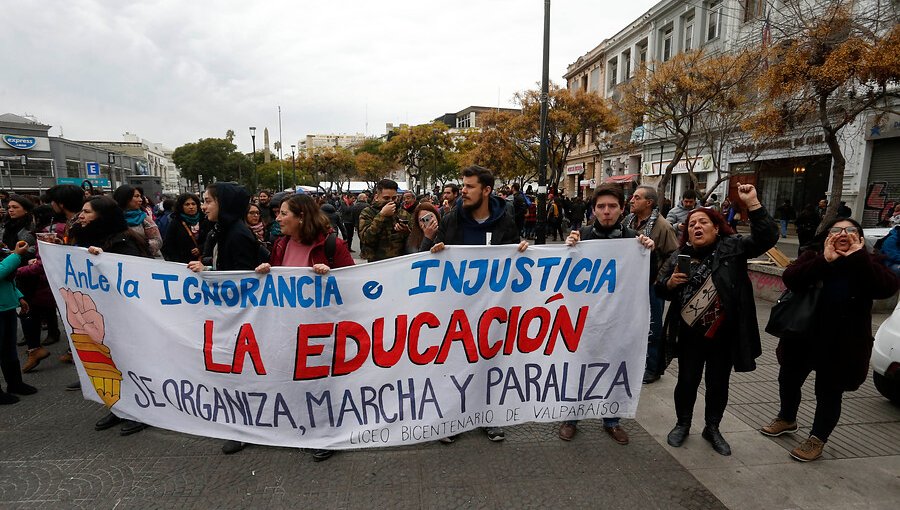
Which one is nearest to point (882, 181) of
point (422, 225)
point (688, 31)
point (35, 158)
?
point (688, 31)

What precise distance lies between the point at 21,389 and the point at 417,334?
12.0 ft

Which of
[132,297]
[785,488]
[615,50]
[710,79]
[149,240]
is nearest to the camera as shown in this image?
[785,488]

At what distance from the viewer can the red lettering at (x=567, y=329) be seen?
10.5 feet

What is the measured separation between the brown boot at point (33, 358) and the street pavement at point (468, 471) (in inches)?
44.3

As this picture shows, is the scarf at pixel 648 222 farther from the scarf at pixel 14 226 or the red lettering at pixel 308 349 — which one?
the scarf at pixel 14 226

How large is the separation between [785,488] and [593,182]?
116 ft

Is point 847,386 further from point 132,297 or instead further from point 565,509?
point 132,297

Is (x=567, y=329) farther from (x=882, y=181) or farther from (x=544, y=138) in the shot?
(x=882, y=181)

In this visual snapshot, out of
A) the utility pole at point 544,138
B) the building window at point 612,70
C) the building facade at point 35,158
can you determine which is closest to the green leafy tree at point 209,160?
the building facade at point 35,158

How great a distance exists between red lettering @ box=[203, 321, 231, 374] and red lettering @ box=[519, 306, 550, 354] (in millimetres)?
1913

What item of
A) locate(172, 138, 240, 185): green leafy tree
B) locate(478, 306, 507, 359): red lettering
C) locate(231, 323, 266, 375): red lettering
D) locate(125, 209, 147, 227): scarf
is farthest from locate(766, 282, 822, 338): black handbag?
locate(172, 138, 240, 185): green leafy tree

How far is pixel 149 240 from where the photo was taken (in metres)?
4.86

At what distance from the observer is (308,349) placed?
304 centimetres

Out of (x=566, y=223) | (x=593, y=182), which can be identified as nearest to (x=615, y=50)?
(x=593, y=182)
